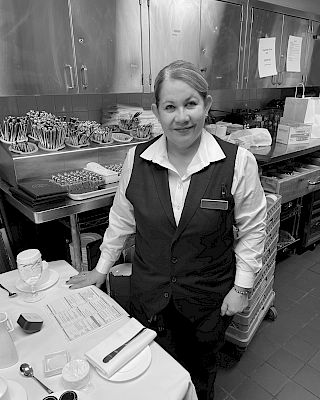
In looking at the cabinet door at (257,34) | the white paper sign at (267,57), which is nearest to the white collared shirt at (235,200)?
the cabinet door at (257,34)

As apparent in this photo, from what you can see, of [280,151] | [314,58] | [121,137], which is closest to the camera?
[121,137]

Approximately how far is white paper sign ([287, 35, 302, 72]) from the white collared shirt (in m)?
2.33

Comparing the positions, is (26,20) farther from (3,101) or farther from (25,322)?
(25,322)

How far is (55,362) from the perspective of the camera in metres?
0.84

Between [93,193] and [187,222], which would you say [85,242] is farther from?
[187,222]

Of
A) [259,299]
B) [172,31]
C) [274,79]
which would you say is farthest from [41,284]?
[274,79]

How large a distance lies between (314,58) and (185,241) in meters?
3.06

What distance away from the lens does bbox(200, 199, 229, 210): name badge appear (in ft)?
3.68

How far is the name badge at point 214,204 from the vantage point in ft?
3.68

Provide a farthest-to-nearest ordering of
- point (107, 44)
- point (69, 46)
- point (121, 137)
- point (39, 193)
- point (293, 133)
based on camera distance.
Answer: point (293, 133) → point (121, 137) → point (107, 44) → point (69, 46) → point (39, 193)

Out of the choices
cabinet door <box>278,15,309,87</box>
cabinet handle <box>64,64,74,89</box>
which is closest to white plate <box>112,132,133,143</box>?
cabinet handle <box>64,64,74,89</box>

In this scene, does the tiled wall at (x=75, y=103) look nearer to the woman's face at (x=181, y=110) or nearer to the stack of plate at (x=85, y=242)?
the stack of plate at (x=85, y=242)

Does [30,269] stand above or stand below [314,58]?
below

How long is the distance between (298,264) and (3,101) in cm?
266
